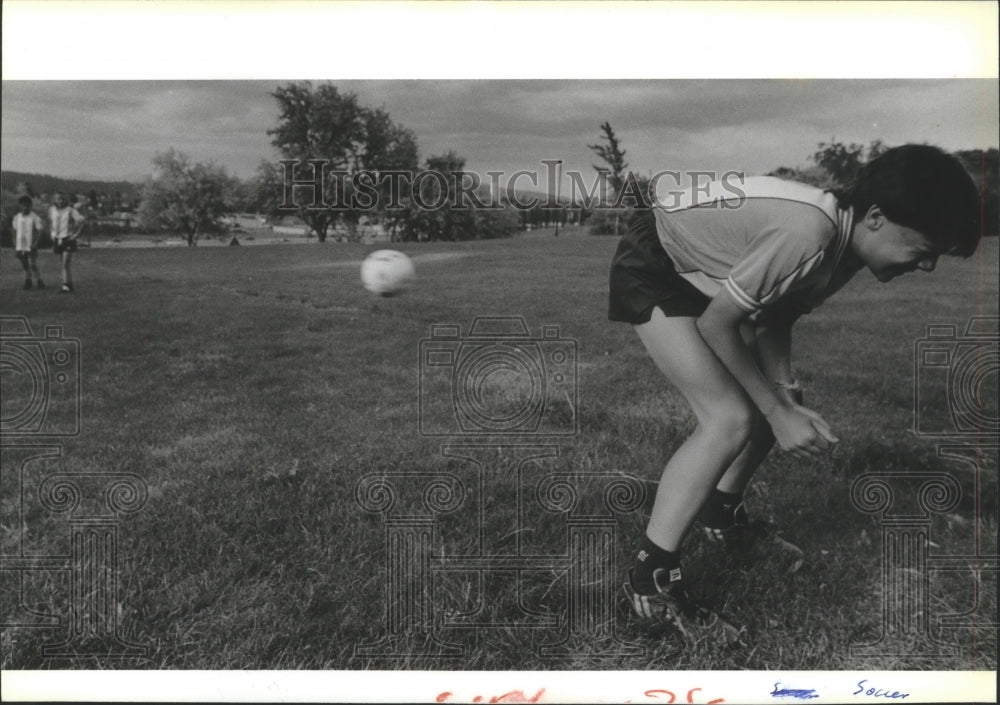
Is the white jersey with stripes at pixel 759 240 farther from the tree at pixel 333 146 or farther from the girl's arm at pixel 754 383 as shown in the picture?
the tree at pixel 333 146

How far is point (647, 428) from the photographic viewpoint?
209cm

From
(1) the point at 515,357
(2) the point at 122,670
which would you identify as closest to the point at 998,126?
(1) the point at 515,357

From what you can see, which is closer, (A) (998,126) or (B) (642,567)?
(B) (642,567)

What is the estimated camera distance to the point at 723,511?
1.88m

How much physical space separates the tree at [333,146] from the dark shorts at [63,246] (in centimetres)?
75

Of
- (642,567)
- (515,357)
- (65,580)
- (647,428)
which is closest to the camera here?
(642,567)

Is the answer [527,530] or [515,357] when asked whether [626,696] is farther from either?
[515,357]

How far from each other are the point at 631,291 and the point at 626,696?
109 centimetres

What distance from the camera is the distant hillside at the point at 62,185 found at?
1928mm

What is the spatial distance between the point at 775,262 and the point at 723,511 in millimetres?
798
